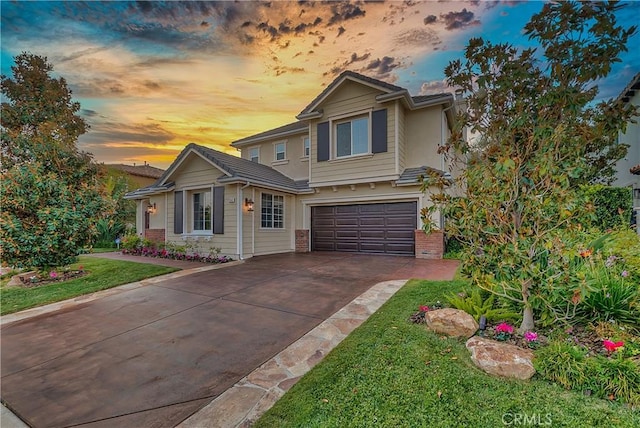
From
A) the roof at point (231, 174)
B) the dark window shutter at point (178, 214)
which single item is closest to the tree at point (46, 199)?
the roof at point (231, 174)

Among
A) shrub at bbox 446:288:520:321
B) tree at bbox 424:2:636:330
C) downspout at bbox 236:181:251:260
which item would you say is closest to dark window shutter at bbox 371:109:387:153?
downspout at bbox 236:181:251:260

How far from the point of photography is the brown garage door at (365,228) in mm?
10852

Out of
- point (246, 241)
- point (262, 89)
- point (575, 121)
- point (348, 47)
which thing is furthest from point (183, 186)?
point (575, 121)

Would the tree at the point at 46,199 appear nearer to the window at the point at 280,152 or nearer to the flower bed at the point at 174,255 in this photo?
the flower bed at the point at 174,255

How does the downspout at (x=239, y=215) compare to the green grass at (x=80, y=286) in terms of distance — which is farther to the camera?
the downspout at (x=239, y=215)

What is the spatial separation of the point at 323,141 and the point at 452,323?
981cm

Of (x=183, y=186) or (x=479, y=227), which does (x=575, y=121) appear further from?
(x=183, y=186)

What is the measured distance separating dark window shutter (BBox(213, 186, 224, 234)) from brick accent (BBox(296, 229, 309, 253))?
3.62 meters

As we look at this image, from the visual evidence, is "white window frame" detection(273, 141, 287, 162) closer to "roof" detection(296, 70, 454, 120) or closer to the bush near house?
"roof" detection(296, 70, 454, 120)

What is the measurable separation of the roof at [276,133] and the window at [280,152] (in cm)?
53

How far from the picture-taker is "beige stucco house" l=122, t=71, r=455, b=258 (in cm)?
1053

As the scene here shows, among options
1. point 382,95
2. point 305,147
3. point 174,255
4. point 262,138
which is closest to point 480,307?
point 382,95

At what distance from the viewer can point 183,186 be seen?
38.3ft

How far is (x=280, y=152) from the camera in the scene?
14.7 metres
